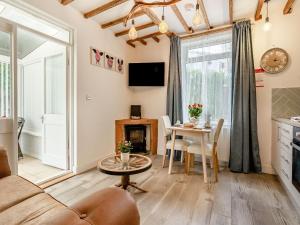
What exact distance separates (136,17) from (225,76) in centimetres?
195

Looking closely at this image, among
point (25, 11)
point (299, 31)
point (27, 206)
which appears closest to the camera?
point (27, 206)

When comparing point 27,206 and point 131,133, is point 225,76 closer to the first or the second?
point 131,133

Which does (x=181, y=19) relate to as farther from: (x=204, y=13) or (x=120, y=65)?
(x=120, y=65)

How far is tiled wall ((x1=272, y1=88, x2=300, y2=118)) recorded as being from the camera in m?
2.96

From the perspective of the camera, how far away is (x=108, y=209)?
0.85m

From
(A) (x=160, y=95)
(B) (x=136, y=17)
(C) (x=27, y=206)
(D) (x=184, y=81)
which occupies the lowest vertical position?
(C) (x=27, y=206)

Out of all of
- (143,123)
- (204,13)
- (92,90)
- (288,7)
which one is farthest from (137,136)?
(288,7)

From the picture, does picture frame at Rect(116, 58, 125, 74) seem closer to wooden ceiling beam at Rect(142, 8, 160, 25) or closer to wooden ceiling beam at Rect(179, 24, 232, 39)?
wooden ceiling beam at Rect(142, 8, 160, 25)

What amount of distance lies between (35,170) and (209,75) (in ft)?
11.8

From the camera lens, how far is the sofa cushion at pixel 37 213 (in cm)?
77

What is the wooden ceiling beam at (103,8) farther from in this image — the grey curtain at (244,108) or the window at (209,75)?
the grey curtain at (244,108)

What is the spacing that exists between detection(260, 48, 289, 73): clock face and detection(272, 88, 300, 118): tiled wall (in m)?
0.34

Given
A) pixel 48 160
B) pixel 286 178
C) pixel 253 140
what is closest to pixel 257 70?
pixel 253 140

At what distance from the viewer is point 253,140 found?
3.12 metres
